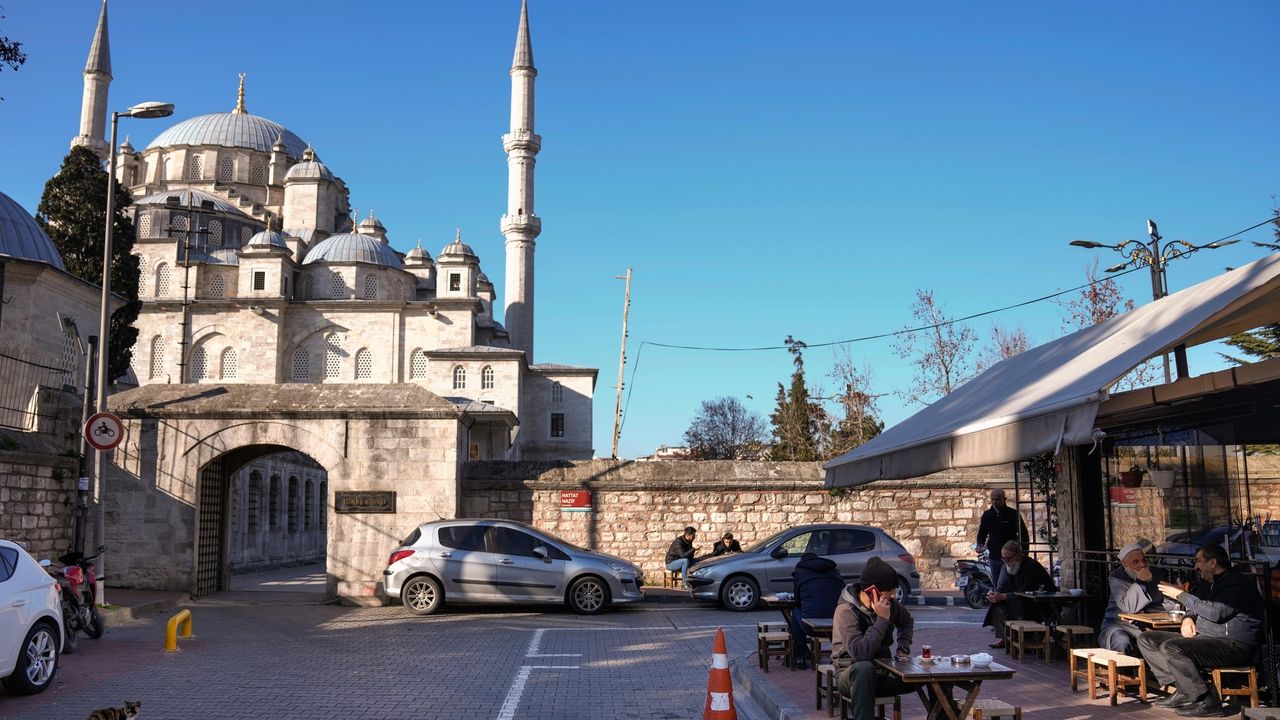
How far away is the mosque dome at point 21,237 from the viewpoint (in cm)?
2017

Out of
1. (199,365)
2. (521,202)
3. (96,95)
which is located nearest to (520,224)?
(521,202)

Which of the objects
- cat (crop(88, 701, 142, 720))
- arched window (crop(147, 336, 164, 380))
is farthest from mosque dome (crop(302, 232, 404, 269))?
cat (crop(88, 701, 142, 720))

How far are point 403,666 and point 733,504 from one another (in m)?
9.59

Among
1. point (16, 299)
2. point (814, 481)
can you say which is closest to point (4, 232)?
point (16, 299)

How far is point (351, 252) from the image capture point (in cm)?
5862

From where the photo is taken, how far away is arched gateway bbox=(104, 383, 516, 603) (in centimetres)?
1639

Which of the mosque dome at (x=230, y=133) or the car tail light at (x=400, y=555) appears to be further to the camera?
the mosque dome at (x=230, y=133)

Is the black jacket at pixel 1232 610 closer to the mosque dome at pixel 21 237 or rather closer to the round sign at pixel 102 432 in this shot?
the round sign at pixel 102 432

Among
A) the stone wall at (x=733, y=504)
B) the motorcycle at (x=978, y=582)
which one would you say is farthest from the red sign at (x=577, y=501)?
the motorcycle at (x=978, y=582)

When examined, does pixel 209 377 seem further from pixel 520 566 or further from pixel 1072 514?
pixel 1072 514

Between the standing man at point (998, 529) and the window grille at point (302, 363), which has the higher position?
the window grille at point (302, 363)

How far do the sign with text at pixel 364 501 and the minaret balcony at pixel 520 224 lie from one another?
39.5 m

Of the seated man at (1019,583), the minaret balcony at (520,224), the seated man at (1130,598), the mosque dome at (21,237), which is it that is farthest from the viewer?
the minaret balcony at (520,224)

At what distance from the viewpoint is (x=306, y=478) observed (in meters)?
38.5
